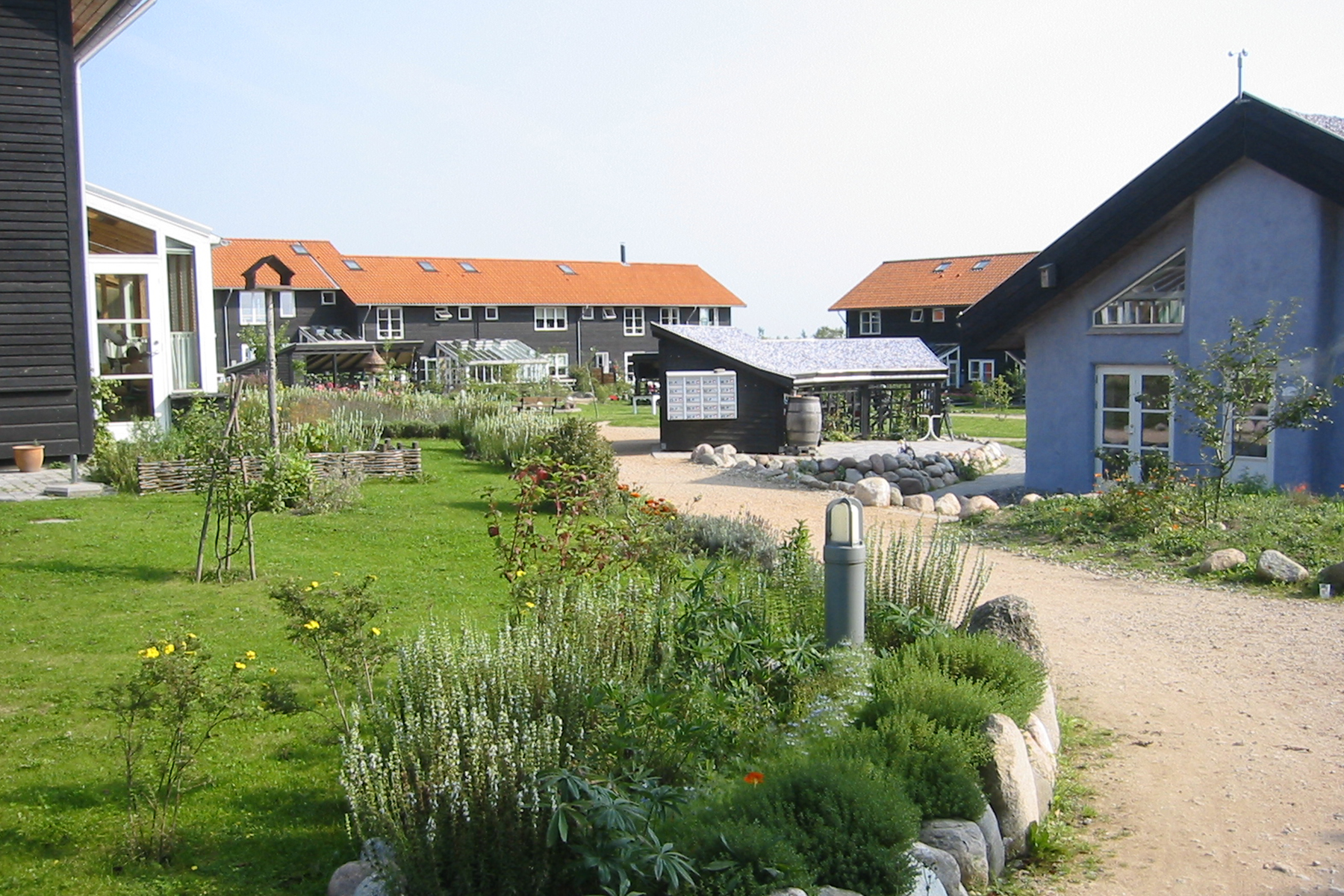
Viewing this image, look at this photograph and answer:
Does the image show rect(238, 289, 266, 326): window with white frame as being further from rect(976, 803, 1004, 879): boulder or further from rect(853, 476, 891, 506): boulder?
rect(976, 803, 1004, 879): boulder

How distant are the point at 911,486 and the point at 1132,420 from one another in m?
4.02

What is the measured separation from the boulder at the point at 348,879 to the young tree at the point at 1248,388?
37.4 feet

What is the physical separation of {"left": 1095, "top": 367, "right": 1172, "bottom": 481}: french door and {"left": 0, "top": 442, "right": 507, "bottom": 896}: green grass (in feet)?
31.5

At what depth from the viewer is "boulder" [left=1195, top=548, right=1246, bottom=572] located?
11383mm

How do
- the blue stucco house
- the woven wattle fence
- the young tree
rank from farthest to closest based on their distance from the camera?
the woven wattle fence < the blue stucco house < the young tree

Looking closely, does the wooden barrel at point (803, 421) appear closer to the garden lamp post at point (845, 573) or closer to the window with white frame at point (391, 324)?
the garden lamp post at point (845, 573)

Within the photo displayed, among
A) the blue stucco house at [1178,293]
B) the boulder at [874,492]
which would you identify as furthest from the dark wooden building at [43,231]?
the blue stucco house at [1178,293]

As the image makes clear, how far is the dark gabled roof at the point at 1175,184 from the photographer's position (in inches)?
583

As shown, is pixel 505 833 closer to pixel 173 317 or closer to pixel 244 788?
pixel 244 788

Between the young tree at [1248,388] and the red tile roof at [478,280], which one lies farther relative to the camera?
the red tile roof at [478,280]

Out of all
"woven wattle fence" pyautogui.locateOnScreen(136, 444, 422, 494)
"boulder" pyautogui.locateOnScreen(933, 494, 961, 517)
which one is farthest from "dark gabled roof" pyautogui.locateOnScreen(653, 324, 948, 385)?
"woven wattle fence" pyautogui.locateOnScreen(136, 444, 422, 494)

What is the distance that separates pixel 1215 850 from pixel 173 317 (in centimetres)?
2081

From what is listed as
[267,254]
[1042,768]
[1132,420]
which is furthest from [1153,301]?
[267,254]

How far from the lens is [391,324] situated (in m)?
52.4
